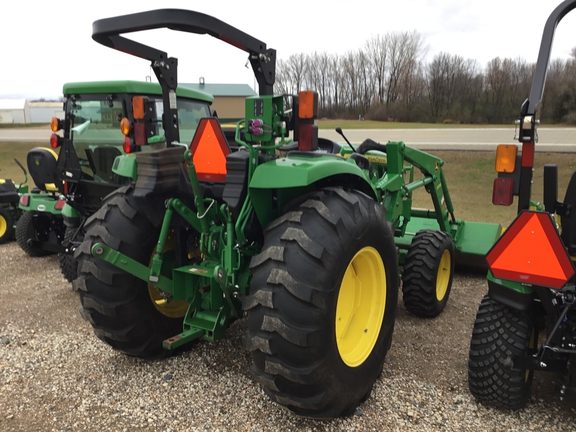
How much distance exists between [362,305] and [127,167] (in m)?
1.67

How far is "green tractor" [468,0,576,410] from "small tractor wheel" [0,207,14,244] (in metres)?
7.02

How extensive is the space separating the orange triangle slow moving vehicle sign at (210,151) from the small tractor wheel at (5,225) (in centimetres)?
577

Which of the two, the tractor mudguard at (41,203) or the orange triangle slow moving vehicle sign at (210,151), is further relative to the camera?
the tractor mudguard at (41,203)

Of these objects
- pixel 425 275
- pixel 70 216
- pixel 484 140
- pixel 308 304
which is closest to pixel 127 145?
pixel 70 216

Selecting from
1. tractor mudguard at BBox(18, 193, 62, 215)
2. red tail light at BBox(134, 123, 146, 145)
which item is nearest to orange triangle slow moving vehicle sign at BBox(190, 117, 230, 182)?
red tail light at BBox(134, 123, 146, 145)

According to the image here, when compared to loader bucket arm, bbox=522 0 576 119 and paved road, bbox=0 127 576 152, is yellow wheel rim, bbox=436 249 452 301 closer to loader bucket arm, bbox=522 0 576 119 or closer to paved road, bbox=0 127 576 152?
loader bucket arm, bbox=522 0 576 119

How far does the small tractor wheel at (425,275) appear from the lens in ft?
13.5

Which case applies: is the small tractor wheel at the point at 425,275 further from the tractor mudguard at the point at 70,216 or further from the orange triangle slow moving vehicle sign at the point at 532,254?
the tractor mudguard at the point at 70,216

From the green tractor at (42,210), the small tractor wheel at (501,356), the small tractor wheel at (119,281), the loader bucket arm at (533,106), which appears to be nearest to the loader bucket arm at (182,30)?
the small tractor wheel at (119,281)

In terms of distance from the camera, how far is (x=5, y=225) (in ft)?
24.3

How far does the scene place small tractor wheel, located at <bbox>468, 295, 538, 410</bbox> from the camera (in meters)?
2.67

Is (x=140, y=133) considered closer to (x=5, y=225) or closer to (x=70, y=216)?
(x=70, y=216)

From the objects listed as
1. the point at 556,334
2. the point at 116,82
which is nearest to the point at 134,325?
the point at 556,334

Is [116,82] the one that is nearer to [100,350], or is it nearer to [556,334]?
[100,350]
